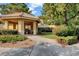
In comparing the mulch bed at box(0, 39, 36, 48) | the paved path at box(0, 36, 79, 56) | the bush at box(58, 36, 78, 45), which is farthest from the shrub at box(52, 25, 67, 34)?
the mulch bed at box(0, 39, 36, 48)

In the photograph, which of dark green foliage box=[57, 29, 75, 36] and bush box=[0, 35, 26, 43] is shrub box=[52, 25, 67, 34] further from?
bush box=[0, 35, 26, 43]

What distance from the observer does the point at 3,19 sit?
11.9 feet

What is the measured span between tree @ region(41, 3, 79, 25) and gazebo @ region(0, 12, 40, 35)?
0.70 feet

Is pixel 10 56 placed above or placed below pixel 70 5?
below

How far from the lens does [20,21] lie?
364 centimetres

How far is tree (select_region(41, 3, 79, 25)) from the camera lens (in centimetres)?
359

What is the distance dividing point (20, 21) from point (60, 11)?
0.75 metres

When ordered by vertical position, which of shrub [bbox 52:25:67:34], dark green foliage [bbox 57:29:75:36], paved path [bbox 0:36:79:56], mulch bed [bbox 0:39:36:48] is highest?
shrub [bbox 52:25:67:34]

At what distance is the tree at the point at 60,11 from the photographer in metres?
3.59

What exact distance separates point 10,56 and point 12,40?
29 centimetres

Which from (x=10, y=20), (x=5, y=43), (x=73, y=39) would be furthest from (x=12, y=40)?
(x=73, y=39)

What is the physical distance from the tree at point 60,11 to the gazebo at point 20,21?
0.21m

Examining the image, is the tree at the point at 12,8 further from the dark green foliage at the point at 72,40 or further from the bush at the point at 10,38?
the dark green foliage at the point at 72,40

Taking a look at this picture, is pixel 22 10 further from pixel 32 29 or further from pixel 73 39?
pixel 73 39
